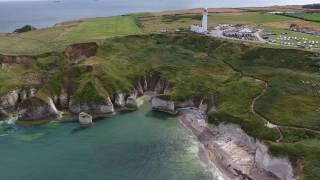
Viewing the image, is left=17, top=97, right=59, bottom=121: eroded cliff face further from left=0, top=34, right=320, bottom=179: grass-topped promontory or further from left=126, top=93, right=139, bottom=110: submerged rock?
left=126, top=93, right=139, bottom=110: submerged rock

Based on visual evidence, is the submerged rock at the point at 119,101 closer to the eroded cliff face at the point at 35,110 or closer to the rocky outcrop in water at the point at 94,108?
the rocky outcrop in water at the point at 94,108

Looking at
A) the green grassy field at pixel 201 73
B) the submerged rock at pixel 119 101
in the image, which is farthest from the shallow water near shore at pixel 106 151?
the green grassy field at pixel 201 73

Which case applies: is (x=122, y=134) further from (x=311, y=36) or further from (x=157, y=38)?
(x=311, y=36)

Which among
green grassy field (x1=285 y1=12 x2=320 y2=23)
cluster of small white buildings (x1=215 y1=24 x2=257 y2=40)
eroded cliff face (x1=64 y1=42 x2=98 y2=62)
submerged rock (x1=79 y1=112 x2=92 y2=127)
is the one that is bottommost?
submerged rock (x1=79 y1=112 x2=92 y2=127)

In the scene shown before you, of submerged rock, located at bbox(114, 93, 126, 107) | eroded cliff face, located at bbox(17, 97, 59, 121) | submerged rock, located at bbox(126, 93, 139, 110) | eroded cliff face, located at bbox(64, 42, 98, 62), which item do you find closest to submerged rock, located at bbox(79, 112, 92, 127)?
eroded cliff face, located at bbox(17, 97, 59, 121)

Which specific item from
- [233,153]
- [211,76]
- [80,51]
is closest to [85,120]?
[233,153]

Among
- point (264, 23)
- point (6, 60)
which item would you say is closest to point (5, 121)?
point (6, 60)
